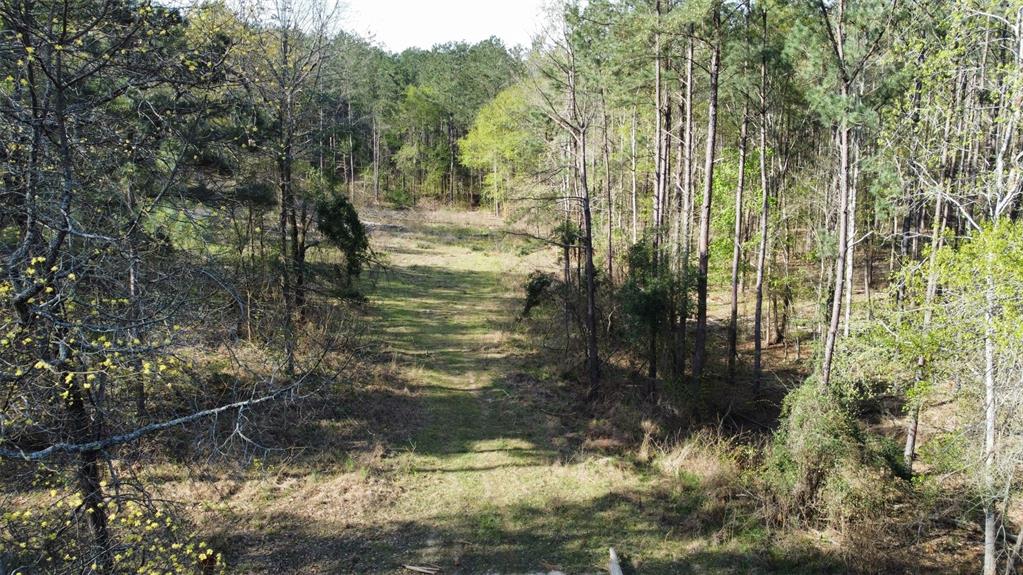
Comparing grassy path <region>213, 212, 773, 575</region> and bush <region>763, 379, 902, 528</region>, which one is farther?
bush <region>763, 379, 902, 528</region>

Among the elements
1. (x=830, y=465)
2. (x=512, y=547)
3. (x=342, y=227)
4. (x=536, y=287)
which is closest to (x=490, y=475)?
(x=512, y=547)

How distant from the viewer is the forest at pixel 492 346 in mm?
5680

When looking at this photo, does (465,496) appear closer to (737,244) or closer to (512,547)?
(512,547)

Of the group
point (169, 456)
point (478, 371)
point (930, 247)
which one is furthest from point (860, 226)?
point (169, 456)

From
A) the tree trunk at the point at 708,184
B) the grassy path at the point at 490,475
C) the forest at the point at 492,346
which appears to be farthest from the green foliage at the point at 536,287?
the tree trunk at the point at 708,184

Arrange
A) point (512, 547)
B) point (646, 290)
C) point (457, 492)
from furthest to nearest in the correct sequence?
point (646, 290) < point (457, 492) < point (512, 547)

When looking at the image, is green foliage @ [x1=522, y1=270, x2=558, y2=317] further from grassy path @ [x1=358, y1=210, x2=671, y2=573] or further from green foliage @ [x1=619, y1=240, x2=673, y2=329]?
green foliage @ [x1=619, y1=240, x2=673, y2=329]

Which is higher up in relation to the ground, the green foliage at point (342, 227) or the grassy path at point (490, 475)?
the green foliage at point (342, 227)

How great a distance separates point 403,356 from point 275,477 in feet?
24.4

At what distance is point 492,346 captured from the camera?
2044cm

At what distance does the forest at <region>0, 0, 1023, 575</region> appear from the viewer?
18.6 ft

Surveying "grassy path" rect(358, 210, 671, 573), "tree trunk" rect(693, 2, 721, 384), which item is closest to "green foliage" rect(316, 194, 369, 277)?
"grassy path" rect(358, 210, 671, 573)

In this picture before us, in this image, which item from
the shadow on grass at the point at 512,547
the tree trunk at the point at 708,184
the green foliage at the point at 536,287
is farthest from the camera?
the green foliage at the point at 536,287

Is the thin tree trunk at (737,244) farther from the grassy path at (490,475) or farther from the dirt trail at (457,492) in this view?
the grassy path at (490,475)
